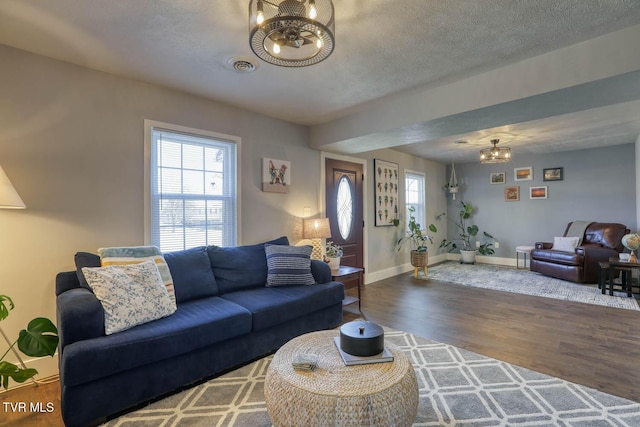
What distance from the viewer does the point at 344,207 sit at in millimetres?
4906

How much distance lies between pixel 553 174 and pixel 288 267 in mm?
5927

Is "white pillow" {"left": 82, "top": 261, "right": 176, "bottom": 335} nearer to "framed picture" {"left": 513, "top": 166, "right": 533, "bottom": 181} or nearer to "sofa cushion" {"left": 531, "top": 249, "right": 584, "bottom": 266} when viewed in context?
"sofa cushion" {"left": 531, "top": 249, "right": 584, "bottom": 266}

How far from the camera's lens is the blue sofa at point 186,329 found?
175cm

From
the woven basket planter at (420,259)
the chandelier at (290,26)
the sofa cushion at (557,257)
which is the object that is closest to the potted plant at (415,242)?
the woven basket planter at (420,259)

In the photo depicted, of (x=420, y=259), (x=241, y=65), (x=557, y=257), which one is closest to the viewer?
(x=241, y=65)

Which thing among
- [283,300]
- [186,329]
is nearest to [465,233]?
[283,300]

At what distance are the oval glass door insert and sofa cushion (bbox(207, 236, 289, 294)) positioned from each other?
73.3 inches

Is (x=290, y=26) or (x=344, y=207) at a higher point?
(x=290, y=26)

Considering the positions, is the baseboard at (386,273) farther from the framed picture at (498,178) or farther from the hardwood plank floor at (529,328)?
the framed picture at (498,178)

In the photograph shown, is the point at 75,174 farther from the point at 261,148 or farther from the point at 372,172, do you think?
the point at 372,172

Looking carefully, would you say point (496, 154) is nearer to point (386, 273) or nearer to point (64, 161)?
point (386, 273)

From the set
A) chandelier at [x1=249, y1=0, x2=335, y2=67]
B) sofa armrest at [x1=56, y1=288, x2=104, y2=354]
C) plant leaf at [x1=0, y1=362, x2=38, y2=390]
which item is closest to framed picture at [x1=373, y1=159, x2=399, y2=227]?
chandelier at [x1=249, y1=0, x2=335, y2=67]

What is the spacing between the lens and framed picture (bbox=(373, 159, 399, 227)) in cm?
544

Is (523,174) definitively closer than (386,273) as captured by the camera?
No
